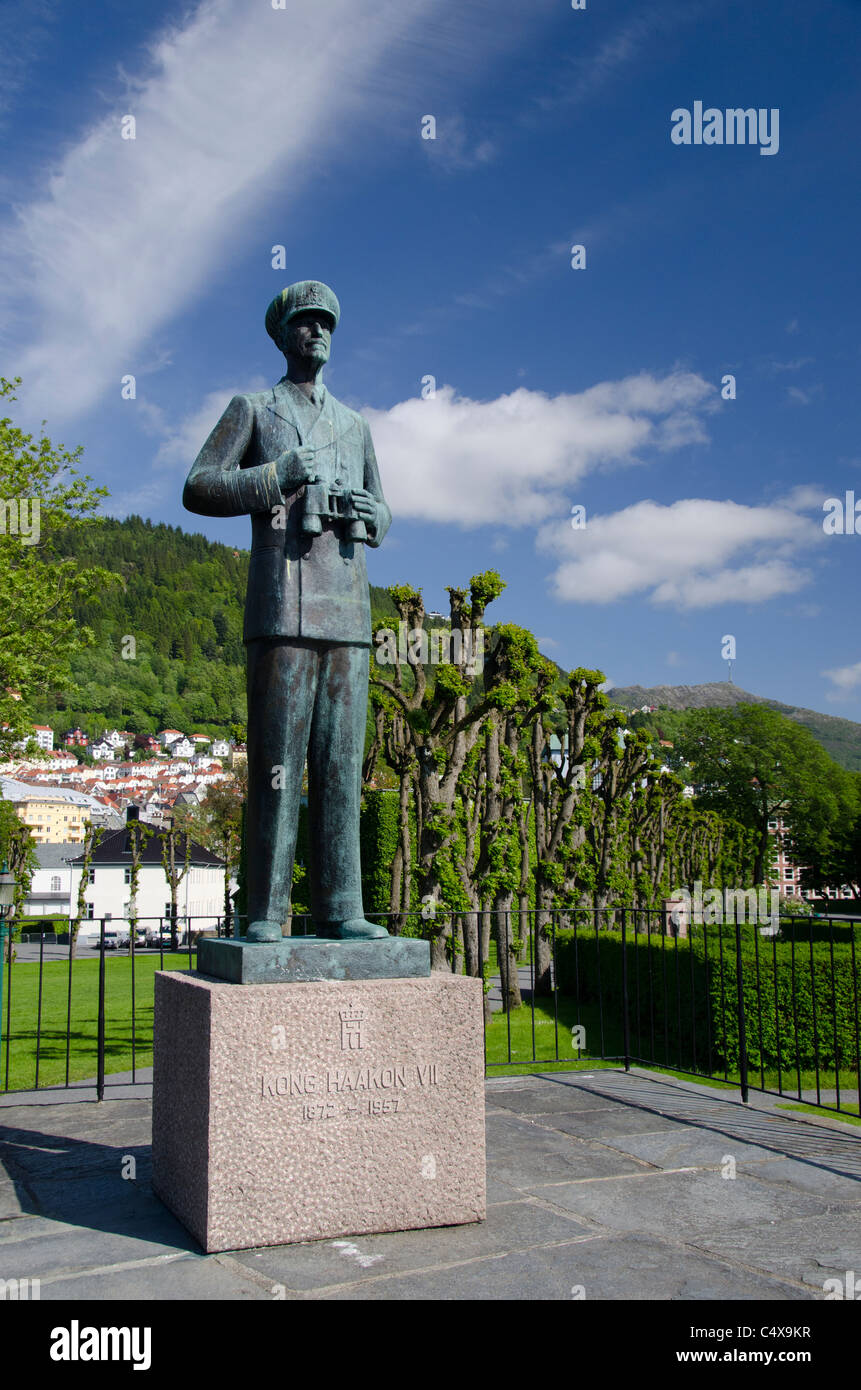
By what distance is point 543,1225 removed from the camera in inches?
172

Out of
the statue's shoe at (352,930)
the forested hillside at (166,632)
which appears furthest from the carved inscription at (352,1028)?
the forested hillside at (166,632)

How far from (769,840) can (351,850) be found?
64.7 m

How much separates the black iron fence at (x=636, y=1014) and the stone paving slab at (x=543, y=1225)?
151 centimetres

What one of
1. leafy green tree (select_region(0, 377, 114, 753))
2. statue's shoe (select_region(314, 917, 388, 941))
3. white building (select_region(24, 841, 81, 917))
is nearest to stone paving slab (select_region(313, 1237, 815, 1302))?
statue's shoe (select_region(314, 917, 388, 941))

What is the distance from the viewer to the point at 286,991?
4.25 m

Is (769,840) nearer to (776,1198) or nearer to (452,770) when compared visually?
(452,770)

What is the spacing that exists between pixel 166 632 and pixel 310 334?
477 feet

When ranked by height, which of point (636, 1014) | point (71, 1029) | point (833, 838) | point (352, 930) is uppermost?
point (352, 930)

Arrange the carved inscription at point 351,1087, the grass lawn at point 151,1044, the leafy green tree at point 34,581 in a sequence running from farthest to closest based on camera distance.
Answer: the leafy green tree at point 34,581 → the grass lawn at point 151,1044 → the carved inscription at point 351,1087

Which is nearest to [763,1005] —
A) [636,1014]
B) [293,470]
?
[636,1014]

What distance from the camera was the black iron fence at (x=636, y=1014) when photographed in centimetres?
891

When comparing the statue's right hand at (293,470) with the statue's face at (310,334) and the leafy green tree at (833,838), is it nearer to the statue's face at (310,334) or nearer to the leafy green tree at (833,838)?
the statue's face at (310,334)

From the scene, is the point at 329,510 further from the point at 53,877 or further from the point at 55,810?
the point at 55,810
